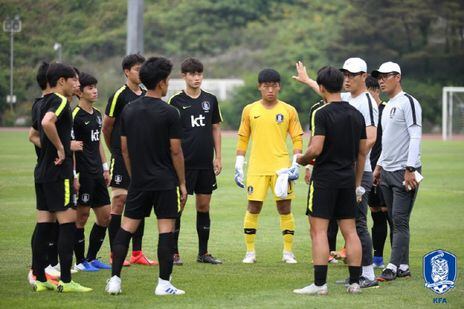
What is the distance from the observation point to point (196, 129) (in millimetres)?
12406

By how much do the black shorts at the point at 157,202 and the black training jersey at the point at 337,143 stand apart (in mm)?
1411

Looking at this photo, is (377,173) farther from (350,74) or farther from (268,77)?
(268,77)

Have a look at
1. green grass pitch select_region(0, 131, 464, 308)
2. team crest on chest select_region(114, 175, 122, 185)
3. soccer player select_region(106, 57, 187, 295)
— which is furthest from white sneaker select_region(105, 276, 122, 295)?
team crest on chest select_region(114, 175, 122, 185)

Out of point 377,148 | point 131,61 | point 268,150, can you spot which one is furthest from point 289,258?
point 131,61

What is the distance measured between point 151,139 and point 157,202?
2.11 ft

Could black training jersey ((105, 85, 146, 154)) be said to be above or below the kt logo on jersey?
above

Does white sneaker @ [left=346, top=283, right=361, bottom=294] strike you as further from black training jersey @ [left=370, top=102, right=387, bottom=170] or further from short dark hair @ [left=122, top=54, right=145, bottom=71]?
short dark hair @ [left=122, top=54, right=145, bottom=71]

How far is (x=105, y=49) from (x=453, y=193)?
52.5 meters

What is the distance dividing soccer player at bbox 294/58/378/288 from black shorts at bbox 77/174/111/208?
2648 millimetres

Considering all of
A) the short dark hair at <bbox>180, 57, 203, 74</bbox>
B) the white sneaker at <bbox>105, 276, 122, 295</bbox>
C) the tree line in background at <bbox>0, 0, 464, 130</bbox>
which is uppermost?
the tree line in background at <bbox>0, 0, 464, 130</bbox>

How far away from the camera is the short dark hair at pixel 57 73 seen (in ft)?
32.8

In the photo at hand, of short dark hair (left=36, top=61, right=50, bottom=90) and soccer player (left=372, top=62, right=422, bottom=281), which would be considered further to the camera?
soccer player (left=372, top=62, right=422, bottom=281)

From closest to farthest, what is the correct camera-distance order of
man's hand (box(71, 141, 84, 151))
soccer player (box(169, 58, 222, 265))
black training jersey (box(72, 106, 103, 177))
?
man's hand (box(71, 141, 84, 151)) < black training jersey (box(72, 106, 103, 177)) < soccer player (box(169, 58, 222, 265))

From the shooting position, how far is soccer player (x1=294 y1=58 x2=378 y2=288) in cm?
1055
